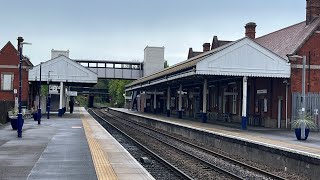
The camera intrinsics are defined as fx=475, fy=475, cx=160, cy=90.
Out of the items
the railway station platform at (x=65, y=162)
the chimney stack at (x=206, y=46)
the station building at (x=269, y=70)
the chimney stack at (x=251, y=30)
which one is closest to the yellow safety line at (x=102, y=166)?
the railway station platform at (x=65, y=162)

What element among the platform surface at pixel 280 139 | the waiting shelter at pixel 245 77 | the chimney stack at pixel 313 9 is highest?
the chimney stack at pixel 313 9

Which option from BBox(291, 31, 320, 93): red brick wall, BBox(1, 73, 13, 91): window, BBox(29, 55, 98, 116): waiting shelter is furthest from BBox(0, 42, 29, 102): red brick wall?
BBox(291, 31, 320, 93): red brick wall

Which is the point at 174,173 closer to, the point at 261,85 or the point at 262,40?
the point at 261,85

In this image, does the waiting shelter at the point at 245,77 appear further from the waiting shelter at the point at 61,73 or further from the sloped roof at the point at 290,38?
the waiting shelter at the point at 61,73

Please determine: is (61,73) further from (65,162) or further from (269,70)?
(65,162)

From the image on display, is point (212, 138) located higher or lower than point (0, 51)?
lower

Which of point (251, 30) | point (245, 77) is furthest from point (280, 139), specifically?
point (251, 30)

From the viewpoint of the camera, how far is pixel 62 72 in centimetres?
5109

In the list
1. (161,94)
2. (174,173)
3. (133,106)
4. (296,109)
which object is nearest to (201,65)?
(296,109)

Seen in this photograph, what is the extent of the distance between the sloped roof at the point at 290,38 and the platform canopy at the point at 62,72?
64.6 feet

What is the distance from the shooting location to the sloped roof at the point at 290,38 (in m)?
33.9

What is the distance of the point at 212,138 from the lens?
24.6m

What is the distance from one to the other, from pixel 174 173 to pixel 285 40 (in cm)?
2649

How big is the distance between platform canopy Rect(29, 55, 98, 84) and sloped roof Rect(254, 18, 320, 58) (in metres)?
19.7
